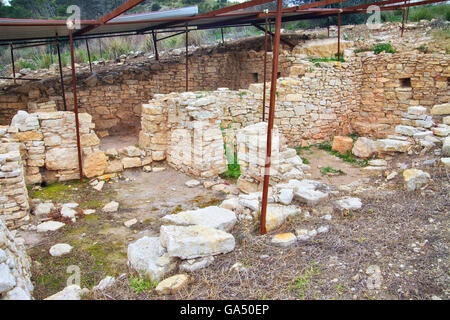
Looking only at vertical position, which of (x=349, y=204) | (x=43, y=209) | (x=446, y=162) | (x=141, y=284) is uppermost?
(x=446, y=162)

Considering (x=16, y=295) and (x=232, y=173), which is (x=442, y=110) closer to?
(x=232, y=173)

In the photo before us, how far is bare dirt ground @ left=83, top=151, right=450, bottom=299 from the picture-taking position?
9.68 feet

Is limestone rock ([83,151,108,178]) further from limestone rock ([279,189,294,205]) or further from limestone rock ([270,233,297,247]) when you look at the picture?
limestone rock ([270,233,297,247])

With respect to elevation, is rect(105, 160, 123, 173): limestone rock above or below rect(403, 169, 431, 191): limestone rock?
below

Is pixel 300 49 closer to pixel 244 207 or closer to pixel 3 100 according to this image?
pixel 244 207

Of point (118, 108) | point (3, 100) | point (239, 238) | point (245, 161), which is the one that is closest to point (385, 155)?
point (245, 161)

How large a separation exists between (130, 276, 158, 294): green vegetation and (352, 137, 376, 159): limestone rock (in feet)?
22.0

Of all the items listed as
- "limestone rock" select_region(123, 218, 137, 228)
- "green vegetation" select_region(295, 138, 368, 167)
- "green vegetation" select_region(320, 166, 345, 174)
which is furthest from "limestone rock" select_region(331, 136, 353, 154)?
"limestone rock" select_region(123, 218, 137, 228)

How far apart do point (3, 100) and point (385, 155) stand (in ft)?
33.4

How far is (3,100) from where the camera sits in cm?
946

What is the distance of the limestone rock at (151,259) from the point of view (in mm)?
3359

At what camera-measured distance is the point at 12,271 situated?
308cm

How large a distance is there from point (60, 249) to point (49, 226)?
2.94ft

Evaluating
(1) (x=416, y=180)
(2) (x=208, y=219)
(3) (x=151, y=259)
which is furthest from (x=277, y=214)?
(1) (x=416, y=180)
